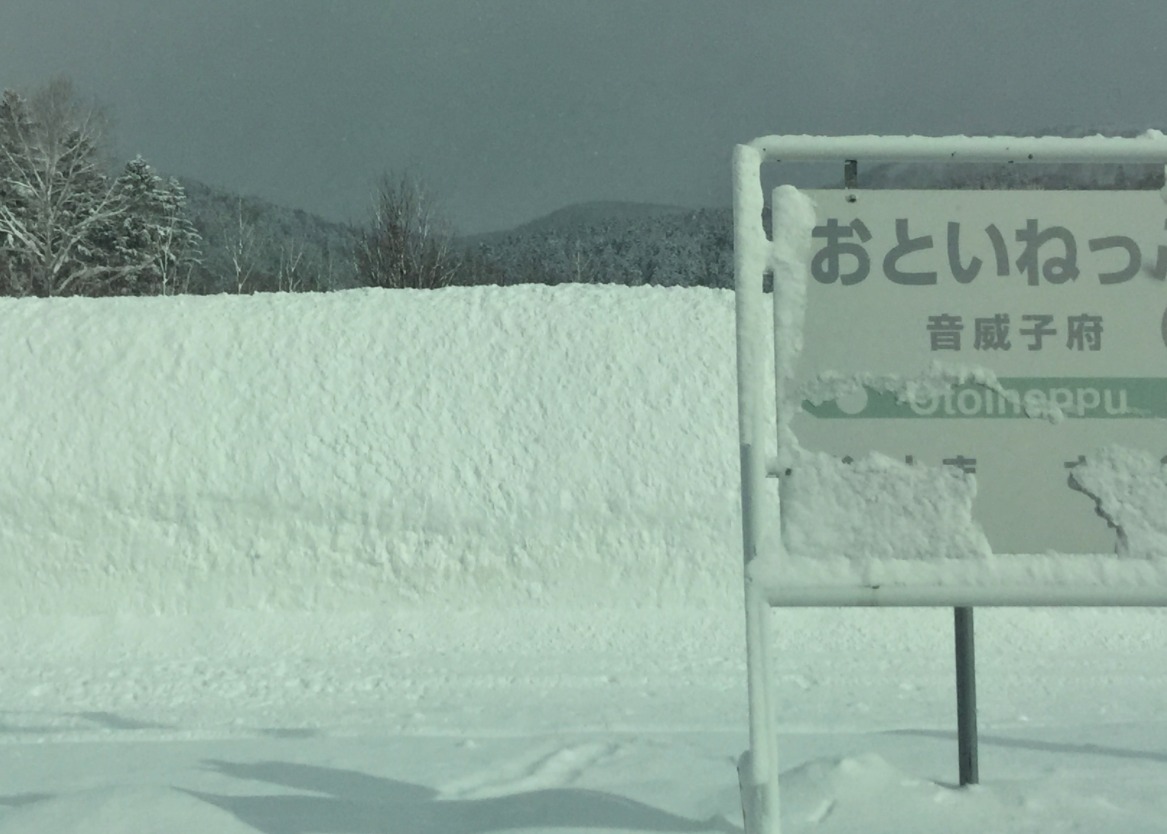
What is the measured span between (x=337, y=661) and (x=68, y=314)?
6832mm

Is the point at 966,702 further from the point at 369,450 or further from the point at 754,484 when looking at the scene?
the point at 369,450

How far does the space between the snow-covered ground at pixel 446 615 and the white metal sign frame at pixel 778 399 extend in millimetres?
615

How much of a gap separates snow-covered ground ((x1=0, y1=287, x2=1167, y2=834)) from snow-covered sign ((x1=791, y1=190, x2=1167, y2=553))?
3.82ft

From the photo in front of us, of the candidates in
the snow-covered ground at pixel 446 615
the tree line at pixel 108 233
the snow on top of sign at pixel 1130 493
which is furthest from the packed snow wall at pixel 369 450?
the tree line at pixel 108 233

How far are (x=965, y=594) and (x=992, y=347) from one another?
2.27 feet

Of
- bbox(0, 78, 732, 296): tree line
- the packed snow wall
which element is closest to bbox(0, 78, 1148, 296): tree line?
bbox(0, 78, 732, 296): tree line

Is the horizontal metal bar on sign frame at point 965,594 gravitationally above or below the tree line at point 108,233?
below

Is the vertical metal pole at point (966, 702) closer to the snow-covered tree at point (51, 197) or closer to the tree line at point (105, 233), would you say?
the tree line at point (105, 233)

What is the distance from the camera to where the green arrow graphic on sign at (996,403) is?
3135mm

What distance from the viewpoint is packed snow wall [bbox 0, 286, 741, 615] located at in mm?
10977

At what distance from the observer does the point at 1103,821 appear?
3492 millimetres

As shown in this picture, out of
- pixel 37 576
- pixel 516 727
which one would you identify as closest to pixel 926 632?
pixel 516 727

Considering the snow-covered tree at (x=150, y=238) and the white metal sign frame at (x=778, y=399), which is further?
the snow-covered tree at (x=150, y=238)

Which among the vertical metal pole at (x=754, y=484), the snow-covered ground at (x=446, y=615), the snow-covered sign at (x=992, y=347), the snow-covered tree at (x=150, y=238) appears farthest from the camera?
the snow-covered tree at (x=150, y=238)
